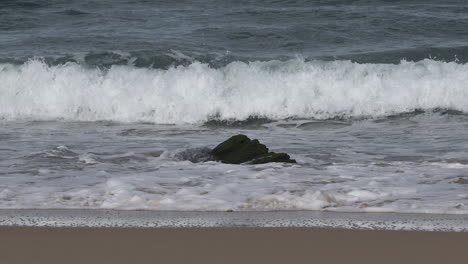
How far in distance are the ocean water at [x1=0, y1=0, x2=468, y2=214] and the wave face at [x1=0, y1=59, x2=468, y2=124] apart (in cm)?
3

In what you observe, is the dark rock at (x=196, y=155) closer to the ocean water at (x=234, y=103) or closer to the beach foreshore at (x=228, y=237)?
the ocean water at (x=234, y=103)

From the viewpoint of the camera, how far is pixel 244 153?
5.95 m

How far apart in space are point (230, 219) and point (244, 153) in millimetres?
1881

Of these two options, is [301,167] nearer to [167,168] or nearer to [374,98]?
[167,168]

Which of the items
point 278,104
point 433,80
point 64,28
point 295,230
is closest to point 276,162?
point 295,230

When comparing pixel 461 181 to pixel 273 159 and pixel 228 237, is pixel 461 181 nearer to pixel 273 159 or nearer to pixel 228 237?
pixel 273 159

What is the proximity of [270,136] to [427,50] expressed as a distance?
508cm

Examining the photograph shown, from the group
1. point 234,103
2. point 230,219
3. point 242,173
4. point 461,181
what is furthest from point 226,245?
point 234,103

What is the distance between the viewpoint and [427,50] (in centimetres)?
1244

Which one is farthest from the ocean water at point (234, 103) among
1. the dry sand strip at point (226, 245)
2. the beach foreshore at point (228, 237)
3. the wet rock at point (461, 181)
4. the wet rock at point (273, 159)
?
the dry sand strip at point (226, 245)

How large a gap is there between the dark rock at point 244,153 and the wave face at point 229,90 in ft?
12.9

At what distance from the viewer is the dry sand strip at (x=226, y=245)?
10.6 ft

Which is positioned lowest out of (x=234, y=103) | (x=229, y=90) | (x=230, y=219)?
(x=234, y=103)

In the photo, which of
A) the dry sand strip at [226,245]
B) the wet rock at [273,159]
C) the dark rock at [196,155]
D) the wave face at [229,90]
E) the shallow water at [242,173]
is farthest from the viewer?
the wave face at [229,90]
